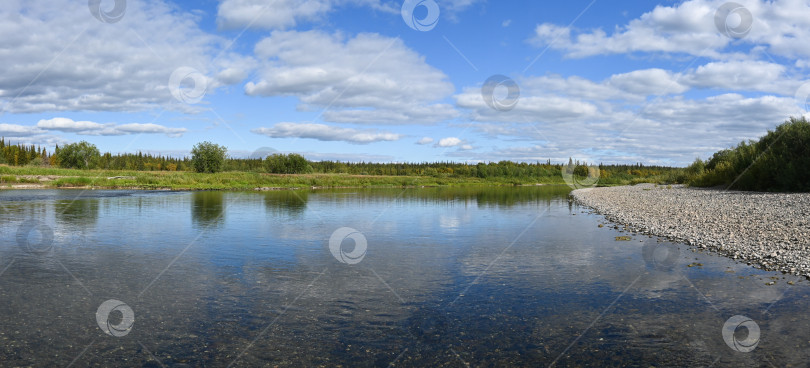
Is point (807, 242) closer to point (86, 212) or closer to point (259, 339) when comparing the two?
point (259, 339)

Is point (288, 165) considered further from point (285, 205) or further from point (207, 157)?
point (285, 205)

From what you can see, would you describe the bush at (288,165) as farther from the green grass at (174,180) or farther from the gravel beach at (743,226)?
the gravel beach at (743,226)

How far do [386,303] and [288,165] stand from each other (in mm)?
132846

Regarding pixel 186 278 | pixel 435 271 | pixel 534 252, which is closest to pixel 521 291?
pixel 435 271

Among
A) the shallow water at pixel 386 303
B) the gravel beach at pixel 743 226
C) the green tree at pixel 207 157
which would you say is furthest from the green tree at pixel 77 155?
the gravel beach at pixel 743 226

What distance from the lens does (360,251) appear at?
19141 millimetres

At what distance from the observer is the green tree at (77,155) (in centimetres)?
13062

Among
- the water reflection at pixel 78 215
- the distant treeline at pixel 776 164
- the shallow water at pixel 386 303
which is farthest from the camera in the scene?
the distant treeline at pixel 776 164

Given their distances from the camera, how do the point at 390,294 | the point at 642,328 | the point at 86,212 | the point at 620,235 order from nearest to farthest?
the point at 642,328, the point at 390,294, the point at 620,235, the point at 86,212

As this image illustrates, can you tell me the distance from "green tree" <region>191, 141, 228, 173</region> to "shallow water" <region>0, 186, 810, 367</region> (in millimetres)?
100103

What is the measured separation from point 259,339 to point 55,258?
11.8m

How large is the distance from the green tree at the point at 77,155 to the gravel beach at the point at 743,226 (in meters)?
139

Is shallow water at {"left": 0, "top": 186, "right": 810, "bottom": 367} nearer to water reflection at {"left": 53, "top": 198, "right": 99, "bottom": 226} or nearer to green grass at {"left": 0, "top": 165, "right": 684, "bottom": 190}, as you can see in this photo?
water reflection at {"left": 53, "top": 198, "right": 99, "bottom": 226}

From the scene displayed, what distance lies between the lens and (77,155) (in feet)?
429
